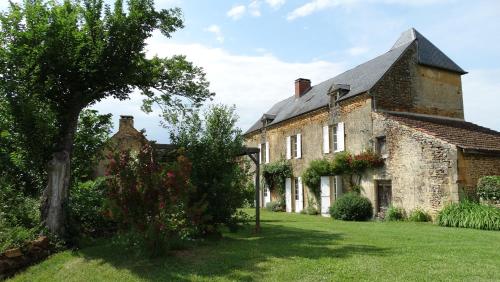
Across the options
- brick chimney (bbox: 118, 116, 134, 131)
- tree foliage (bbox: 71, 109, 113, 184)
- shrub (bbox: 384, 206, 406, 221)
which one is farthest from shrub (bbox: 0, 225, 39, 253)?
brick chimney (bbox: 118, 116, 134, 131)

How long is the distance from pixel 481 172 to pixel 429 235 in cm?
537

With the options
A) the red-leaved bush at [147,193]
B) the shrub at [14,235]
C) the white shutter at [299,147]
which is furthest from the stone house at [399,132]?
the shrub at [14,235]

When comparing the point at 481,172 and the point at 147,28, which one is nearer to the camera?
the point at 147,28

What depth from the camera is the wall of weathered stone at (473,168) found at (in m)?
14.1

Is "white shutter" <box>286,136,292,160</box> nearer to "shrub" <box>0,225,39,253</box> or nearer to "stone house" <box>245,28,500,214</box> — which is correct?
"stone house" <box>245,28,500,214</box>

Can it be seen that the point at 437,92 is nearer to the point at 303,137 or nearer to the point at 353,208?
the point at 303,137

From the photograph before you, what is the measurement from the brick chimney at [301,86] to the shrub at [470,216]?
14818 mm

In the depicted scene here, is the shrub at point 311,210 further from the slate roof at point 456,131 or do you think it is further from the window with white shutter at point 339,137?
the slate roof at point 456,131

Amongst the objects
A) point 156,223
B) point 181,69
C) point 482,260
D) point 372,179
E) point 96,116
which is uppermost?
point 181,69

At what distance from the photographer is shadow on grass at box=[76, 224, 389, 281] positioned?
7012mm

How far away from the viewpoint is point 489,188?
13859mm

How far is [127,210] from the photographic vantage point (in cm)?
798

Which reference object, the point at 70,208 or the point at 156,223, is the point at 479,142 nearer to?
the point at 156,223

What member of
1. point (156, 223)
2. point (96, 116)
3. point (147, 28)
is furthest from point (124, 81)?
point (156, 223)
